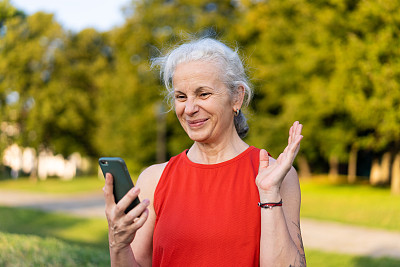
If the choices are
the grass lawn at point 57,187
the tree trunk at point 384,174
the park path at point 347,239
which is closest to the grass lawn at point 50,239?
the park path at point 347,239

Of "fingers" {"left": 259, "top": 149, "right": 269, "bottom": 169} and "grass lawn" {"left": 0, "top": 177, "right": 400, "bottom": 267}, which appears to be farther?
"grass lawn" {"left": 0, "top": 177, "right": 400, "bottom": 267}

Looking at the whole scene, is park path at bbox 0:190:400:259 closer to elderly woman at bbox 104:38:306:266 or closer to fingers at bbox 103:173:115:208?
elderly woman at bbox 104:38:306:266

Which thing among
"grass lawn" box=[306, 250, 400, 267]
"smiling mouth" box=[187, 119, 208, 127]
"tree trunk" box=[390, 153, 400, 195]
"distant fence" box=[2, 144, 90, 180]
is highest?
"smiling mouth" box=[187, 119, 208, 127]

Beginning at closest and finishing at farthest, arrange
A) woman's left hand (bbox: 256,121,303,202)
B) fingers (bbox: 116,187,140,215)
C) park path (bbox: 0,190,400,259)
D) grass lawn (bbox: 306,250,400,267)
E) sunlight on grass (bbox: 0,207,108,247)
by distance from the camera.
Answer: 1. fingers (bbox: 116,187,140,215)
2. woman's left hand (bbox: 256,121,303,202)
3. grass lawn (bbox: 306,250,400,267)
4. park path (bbox: 0,190,400,259)
5. sunlight on grass (bbox: 0,207,108,247)

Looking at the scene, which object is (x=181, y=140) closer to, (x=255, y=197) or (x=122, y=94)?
(x=122, y=94)

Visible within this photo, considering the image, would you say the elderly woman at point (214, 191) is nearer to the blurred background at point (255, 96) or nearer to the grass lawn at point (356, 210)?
the blurred background at point (255, 96)

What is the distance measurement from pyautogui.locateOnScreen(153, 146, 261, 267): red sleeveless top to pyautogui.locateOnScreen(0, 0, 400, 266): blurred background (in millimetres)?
4272

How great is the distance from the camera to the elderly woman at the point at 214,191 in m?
2.08

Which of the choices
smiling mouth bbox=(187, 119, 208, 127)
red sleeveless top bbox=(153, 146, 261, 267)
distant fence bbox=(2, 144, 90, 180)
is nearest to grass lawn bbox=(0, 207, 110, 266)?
red sleeveless top bbox=(153, 146, 261, 267)

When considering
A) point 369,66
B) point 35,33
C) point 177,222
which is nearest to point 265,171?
point 177,222

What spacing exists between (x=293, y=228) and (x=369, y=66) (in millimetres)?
17782

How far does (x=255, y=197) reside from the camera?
220 cm

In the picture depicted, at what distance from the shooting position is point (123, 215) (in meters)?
1.95

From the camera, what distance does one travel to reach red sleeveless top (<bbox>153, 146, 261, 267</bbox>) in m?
2.17
